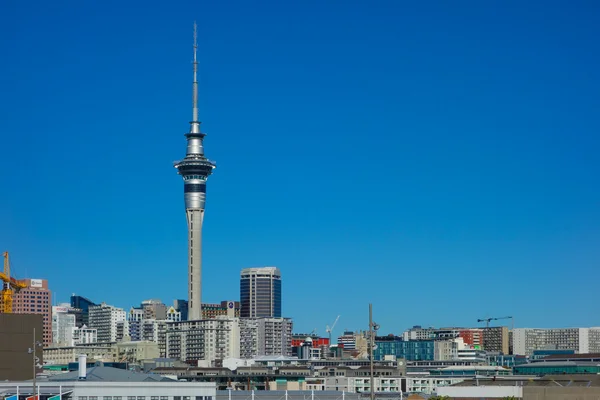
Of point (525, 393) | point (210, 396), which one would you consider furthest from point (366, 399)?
point (525, 393)

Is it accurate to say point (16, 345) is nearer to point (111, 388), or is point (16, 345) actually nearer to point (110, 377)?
point (110, 377)

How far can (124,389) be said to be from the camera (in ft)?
371

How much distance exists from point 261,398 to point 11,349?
97.0ft

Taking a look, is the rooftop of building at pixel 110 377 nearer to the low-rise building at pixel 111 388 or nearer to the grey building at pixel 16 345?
the low-rise building at pixel 111 388

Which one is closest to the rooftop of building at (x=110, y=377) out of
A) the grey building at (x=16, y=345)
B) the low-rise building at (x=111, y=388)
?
the low-rise building at (x=111, y=388)

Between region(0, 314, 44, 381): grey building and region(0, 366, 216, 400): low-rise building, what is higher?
region(0, 314, 44, 381): grey building

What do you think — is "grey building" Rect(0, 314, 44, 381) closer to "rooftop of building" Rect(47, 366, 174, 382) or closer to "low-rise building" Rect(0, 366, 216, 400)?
"rooftop of building" Rect(47, 366, 174, 382)

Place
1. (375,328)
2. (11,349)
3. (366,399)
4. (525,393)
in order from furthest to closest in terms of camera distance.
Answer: (366,399) → (11,349) → (525,393) → (375,328)

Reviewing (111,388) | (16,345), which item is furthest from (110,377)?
(16,345)

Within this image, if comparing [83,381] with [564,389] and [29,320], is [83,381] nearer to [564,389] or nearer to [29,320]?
[29,320]

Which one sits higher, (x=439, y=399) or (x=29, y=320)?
(x=29, y=320)

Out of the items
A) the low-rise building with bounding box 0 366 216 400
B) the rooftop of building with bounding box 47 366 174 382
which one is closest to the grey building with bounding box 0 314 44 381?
the rooftop of building with bounding box 47 366 174 382

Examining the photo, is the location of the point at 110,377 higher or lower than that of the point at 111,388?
higher

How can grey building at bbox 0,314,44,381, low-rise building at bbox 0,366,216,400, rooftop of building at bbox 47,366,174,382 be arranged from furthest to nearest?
grey building at bbox 0,314,44,381, rooftop of building at bbox 47,366,174,382, low-rise building at bbox 0,366,216,400
